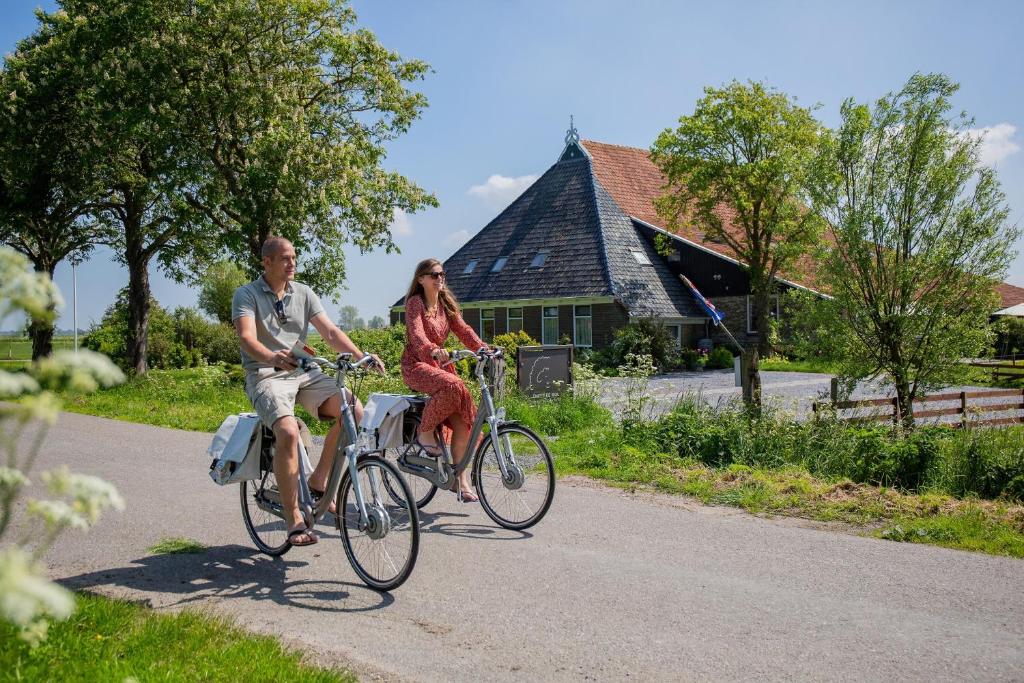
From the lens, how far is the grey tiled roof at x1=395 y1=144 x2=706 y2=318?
1245 inches

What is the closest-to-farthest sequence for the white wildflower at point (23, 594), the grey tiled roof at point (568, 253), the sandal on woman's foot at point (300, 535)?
1. the white wildflower at point (23, 594)
2. the sandal on woman's foot at point (300, 535)
3. the grey tiled roof at point (568, 253)

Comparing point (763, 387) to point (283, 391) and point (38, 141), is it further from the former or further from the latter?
point (38, 141)

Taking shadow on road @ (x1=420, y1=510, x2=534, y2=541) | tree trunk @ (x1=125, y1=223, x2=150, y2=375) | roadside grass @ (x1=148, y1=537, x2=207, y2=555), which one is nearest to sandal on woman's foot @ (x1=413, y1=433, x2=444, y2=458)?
shadow on road @ (x1=420, y1=510, x2=534, y2=541)

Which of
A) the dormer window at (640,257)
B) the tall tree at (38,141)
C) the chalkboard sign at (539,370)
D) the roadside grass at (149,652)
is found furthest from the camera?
the dormer window at (640,257)

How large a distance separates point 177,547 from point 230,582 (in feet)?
2.92

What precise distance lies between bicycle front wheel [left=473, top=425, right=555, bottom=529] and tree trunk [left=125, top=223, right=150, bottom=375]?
21.0m

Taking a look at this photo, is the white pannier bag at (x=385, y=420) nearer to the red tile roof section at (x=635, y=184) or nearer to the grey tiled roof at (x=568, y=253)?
the grey tiled roof at (x=568, y=253)

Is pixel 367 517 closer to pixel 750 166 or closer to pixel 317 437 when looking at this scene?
pixel 317 437

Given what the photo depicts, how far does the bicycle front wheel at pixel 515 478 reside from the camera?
20.1ft

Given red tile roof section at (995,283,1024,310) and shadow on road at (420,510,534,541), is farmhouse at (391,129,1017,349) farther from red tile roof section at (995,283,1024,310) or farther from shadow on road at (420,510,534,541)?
shadow on road at (420,510,534,541)

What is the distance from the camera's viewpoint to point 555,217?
34781 mm

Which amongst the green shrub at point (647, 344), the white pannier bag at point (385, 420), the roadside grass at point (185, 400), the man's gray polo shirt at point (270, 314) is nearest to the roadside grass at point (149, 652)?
the man's gray polo shirt at point (270, 314)

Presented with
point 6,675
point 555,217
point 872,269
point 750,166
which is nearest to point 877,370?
point 872,269

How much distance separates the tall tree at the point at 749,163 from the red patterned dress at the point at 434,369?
2627cm
